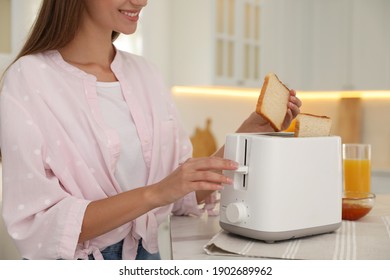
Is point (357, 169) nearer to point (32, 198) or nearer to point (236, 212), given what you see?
point (236, 212)

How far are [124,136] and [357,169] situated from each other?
0.47m

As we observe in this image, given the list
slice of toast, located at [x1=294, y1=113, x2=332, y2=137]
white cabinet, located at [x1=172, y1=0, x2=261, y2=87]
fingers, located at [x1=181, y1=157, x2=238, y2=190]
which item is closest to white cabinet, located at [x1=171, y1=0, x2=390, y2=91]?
white cabinet, located at [x1=172, y1=0, x2=261, y2=87]

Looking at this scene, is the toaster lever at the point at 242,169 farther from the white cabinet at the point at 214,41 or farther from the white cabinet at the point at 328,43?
the white cabinet at the point at 328,43

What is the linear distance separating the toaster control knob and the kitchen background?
4.99ft

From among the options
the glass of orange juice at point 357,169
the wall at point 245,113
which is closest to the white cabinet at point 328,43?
the wall at point 245,113

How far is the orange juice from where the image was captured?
105 centimetres

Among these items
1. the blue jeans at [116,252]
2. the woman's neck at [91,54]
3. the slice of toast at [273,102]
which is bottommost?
the blue jeans at [116,252]

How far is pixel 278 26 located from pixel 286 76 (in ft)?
0.81

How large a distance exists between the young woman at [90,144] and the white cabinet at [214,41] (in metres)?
1.37

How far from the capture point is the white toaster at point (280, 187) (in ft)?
2.34

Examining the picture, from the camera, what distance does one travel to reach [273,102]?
32.7 inches

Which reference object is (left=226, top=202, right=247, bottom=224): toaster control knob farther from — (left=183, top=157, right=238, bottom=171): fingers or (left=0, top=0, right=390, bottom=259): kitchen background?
(left=0, top=0, right=390, bottom=259): kitchen background
